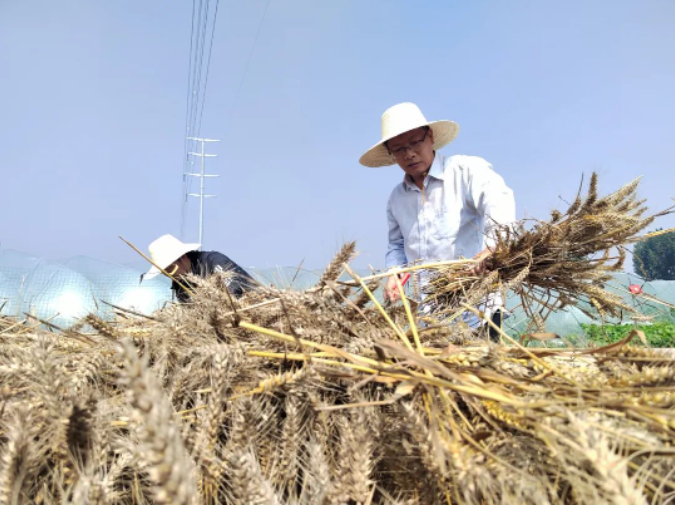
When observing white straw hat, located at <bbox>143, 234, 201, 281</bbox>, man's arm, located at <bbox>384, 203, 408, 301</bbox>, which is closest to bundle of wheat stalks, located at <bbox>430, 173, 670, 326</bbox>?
man's arm, located at <bbox>384, 203, 408, 301</bbox>

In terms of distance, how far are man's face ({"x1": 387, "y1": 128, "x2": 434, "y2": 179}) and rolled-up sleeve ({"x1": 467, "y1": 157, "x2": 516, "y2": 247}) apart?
339 mm

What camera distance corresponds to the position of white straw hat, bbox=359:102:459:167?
293cm

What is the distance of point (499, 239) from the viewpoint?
2045mm

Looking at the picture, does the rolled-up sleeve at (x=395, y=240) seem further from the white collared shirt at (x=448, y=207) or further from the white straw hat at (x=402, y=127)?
the white straw hat at (x=402, y=127)

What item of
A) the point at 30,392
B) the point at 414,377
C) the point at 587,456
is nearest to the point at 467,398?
the point at 414,377

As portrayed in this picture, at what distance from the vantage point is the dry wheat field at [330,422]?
0.58 metres

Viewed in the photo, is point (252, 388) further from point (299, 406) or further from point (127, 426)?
point (127, 426)

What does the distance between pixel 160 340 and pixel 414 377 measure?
715 millimetres

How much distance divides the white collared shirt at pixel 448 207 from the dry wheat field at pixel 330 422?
1950 mm

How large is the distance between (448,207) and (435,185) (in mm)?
187

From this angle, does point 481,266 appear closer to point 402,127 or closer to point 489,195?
point 489,195

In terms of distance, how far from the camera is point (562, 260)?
204 cm

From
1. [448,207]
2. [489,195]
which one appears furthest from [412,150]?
[489,195]

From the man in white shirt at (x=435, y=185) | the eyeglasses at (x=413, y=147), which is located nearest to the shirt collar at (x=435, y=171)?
the man in white shirt at (x=435, y=185)
